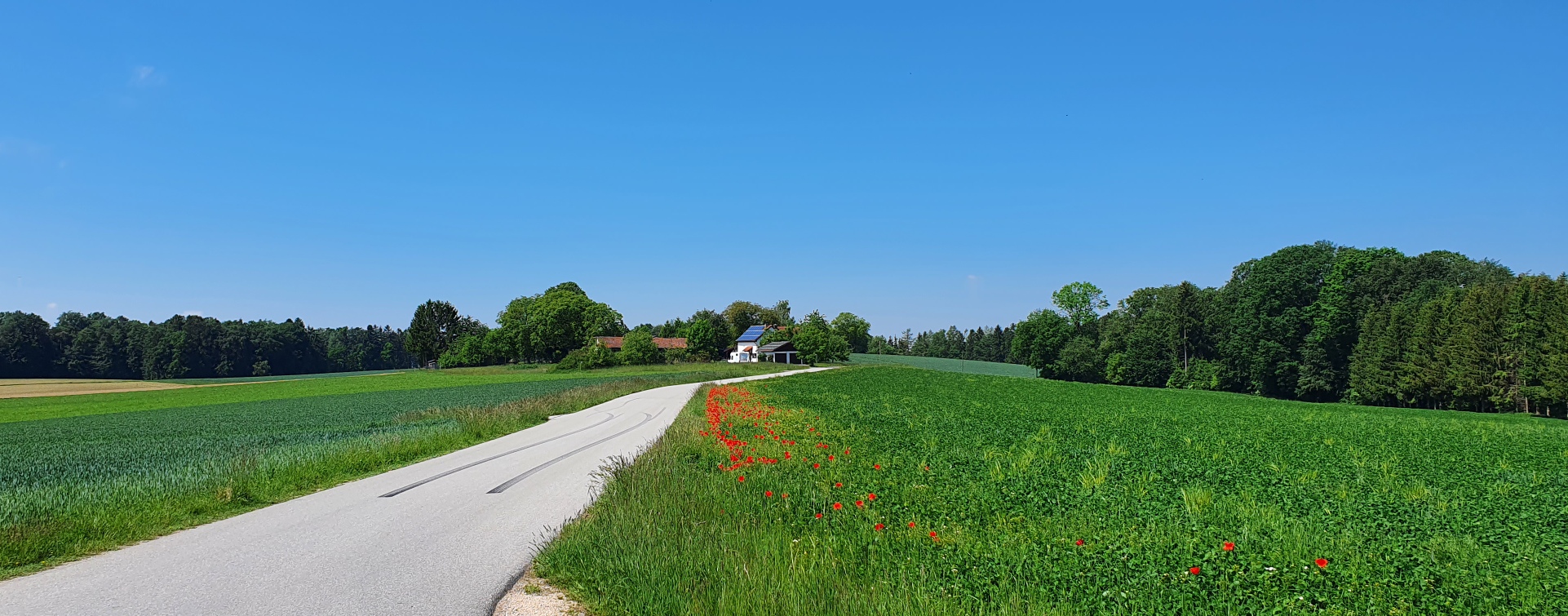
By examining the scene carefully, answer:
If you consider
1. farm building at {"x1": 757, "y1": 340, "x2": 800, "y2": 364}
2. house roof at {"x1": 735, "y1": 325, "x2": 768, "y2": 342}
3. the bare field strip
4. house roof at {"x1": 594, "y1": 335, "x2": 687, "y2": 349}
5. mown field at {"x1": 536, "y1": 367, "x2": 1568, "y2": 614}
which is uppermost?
house roof at {"x1": 735, "y1": 325, "x2": 768, "y2": 342}

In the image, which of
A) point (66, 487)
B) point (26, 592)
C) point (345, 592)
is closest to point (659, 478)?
point (345, 592)

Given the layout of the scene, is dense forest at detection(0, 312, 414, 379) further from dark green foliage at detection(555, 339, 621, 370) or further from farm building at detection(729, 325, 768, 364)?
farm building at detection(729, 325, 768, 364)

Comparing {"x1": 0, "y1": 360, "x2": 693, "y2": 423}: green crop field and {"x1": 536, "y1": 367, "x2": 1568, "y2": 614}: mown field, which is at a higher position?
{"x1": 536, "y1": 367, "x2": 1568, "y2": 614}: mown field

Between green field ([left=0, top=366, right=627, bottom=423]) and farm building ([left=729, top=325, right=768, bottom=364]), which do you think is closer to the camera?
green field ([left=0, top=366, right=627, bottom=423])

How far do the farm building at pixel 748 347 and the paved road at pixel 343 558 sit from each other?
375ft

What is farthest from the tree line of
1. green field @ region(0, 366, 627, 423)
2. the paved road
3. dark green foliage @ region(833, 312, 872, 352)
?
the paved road

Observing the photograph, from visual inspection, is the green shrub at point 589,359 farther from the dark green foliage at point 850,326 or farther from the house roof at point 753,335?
the dark green foliage at point 850,326

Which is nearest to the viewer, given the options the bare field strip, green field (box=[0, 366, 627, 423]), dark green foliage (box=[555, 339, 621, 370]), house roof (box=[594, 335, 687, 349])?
green field (box=[0, 366, 627, 423])

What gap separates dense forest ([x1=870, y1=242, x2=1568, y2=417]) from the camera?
39.3 metres

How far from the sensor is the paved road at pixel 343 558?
19.8 ft

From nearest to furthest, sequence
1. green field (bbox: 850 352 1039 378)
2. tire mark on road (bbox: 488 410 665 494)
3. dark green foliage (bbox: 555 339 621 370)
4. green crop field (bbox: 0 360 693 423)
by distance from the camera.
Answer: tire mark on road (bbox: 488 410 665 494) → green crop field (bbox: 0 360 693 423) → dark green foliage (bbox: 555 339 621 370) → green field (bbox: 850 352 1039 378)

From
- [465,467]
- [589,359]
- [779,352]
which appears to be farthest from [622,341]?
[465,467]

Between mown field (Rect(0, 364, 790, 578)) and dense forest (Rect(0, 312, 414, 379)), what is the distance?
8374 centimetres

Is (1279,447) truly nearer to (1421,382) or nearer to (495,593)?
(495,593)
